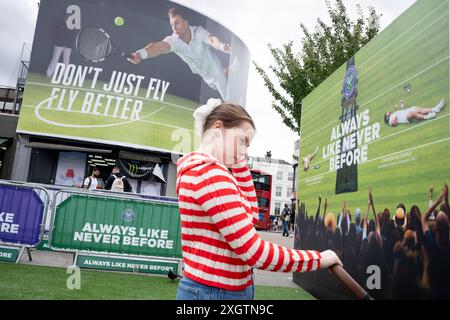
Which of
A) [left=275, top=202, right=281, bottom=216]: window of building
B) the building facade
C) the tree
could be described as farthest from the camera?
the building facade

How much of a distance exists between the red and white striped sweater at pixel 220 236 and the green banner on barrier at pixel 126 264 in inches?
240

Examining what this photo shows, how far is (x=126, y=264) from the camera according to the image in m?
7.46

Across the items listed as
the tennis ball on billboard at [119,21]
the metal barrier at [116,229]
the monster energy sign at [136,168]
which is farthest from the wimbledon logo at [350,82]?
the tennis ball on billboard at [119,21]

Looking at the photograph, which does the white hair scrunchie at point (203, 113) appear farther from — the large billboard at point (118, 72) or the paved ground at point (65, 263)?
the large billboard at point (118, 72)

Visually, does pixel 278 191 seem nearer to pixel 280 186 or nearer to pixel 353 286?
pixel 280 186

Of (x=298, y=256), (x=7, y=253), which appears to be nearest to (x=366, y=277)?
(x=298, y=256)

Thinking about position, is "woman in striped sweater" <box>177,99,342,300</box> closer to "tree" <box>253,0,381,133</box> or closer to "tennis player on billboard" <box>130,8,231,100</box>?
"tree" <box>253,0,381,133</box>

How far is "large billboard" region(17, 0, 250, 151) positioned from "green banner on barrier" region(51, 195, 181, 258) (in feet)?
37.6

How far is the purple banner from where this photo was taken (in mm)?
7591

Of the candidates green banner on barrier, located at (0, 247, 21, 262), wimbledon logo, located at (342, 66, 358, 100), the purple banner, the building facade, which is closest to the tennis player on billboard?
the purple banner

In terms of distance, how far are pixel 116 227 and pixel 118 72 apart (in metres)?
13.2

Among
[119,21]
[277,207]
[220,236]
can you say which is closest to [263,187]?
[119,21]

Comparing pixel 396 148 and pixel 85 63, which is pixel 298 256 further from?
pixel 85 63

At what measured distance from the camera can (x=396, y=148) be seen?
4496mm
